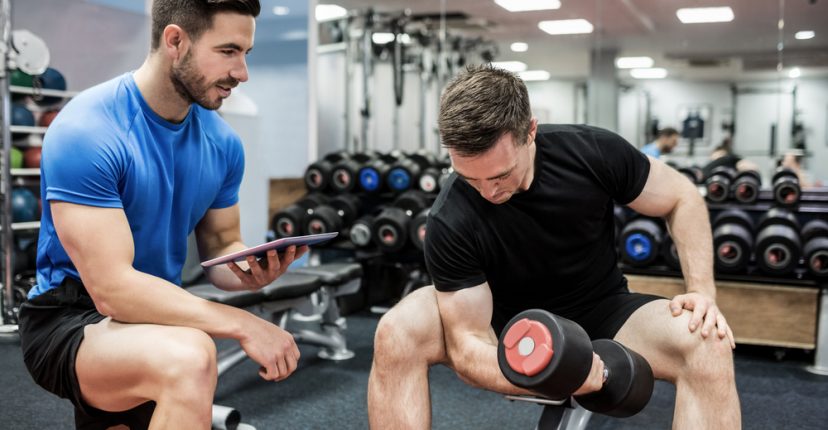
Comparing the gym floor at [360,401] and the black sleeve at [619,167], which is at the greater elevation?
the black sleeve at [619,167]

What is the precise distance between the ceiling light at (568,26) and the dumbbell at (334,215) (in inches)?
72.6

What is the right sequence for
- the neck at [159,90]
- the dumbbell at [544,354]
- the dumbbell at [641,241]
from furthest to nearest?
the dumbbell at [641,241] → the neck at [159,90] → the dumbbell at [544,354]

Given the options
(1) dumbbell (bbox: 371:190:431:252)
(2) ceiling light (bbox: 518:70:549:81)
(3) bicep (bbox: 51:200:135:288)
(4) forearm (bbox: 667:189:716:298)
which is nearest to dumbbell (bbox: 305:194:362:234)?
(1) dumbbell (bbox: 371:190:431:252)

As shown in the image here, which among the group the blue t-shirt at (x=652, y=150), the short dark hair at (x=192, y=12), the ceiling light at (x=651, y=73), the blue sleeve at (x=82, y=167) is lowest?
the blue sleeve at (x=82, y=167)

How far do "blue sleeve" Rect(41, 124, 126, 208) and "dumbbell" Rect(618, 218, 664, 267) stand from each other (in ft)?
8.87

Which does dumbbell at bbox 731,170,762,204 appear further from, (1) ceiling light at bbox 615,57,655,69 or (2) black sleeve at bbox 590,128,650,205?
(2) black sleeve at bbox 590,128,650,205

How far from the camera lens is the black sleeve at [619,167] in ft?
5.55

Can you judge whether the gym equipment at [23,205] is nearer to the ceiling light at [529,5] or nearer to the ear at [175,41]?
the ceiling light at [529,5]

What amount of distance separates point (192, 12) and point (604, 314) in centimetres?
113

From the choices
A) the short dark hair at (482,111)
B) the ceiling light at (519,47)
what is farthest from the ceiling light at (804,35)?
the short dark hair at (482,111)

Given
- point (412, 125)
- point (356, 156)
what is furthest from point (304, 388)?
point (412, 125)

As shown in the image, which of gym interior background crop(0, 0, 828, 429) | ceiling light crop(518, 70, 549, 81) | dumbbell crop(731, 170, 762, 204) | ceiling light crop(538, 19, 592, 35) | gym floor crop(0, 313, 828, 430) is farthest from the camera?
ceiling light crop(538, 19, 592, 35)

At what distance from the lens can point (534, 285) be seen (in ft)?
5.63

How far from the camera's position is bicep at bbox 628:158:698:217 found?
5.66 feet
